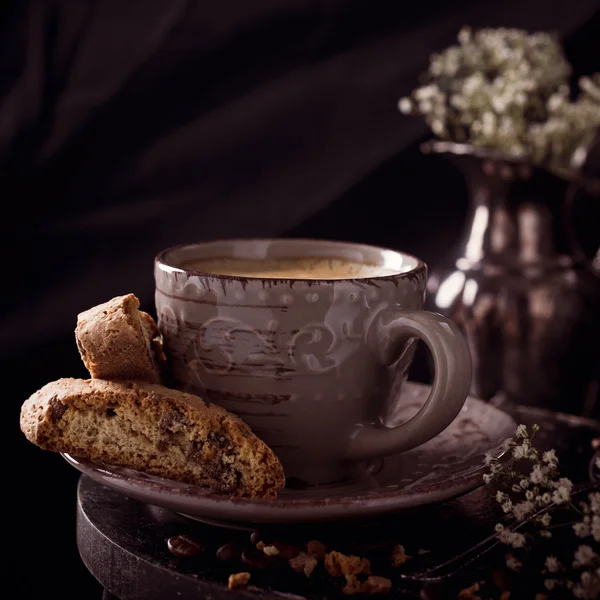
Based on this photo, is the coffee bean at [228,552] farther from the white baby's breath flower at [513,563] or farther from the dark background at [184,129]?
the dark background at [184,129]

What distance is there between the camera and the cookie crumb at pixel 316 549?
970 millimetres

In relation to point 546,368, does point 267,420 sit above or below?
above

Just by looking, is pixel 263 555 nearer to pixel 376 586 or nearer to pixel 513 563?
pixel 376 586

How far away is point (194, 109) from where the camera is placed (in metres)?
2.28

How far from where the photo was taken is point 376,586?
915mm

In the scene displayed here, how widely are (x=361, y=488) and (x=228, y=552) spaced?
0.68 ft

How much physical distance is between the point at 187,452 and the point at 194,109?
1.44 meters

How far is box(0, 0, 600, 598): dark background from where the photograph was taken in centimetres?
217

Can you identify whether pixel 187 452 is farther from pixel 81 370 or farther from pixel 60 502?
pixel 81 370

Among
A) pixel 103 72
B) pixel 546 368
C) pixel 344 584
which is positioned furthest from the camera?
pixel 103 72

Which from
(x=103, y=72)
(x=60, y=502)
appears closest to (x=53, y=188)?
(x=103, y=72)

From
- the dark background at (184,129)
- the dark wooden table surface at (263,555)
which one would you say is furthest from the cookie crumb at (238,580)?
the dark background at (184,129)

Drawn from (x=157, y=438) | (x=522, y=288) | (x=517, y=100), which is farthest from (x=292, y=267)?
(x=517, y=100)

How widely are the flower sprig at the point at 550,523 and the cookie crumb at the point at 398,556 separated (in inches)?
4.0
